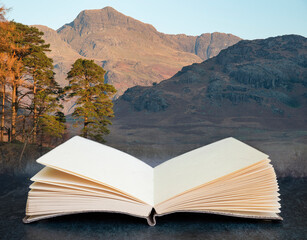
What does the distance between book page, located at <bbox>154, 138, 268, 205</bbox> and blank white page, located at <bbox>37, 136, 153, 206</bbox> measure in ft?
0.55

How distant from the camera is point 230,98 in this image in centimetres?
6206

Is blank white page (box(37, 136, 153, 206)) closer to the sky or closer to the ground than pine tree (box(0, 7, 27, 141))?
closer to the ground

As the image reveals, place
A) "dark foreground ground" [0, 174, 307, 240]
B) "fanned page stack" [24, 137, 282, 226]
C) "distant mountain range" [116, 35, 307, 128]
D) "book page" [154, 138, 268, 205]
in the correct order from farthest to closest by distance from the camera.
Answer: "distant mountain range" [116, 35, 307, 128] → "book page" [154, 138, 268, 205] → "fanned page stack" [24, 137, 282, 226] → "dark foreground ground" [0, 174, 307, 240]

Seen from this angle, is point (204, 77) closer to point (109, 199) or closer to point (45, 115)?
point (45, 115)

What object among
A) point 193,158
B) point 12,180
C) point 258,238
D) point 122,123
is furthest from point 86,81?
point 122,123

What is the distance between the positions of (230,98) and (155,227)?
203 feet

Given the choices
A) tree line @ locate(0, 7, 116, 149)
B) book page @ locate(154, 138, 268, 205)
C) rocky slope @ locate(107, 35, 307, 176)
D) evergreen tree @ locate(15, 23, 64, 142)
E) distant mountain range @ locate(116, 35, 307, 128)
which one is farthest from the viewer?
distant mountain range @ locate(116, 35, 307, 128)

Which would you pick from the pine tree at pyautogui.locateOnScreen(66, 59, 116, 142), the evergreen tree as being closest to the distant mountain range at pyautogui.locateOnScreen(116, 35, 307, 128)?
the pine tree at pyautogui.locateOnScreen(66, 59, 116, 142)

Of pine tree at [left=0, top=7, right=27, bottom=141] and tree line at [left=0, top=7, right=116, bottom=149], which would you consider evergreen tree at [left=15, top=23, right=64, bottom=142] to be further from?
pine tree at [left=0, top=7, right=27, bottom=141]

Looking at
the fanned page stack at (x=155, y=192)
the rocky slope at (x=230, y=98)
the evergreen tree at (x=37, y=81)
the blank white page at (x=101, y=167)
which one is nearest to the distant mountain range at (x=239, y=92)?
the rocky slope at (x=230, y=98)

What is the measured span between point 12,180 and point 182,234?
3.92 m

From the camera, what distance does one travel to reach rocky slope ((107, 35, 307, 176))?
50000 mm

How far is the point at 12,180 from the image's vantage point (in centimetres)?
529

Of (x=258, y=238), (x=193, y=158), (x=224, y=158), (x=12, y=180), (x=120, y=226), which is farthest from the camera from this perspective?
(x=12, y=180)
